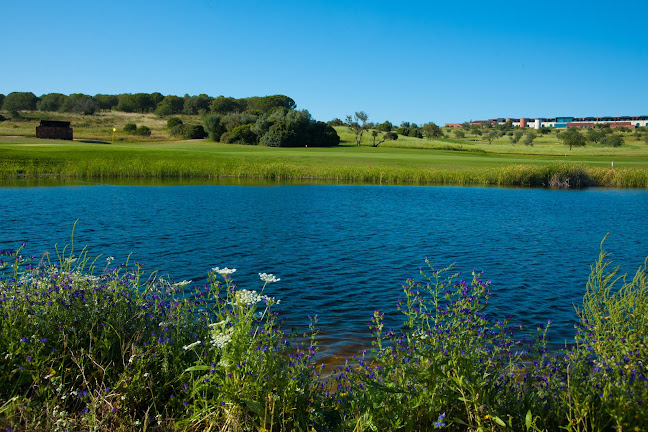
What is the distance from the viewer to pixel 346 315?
8.68m

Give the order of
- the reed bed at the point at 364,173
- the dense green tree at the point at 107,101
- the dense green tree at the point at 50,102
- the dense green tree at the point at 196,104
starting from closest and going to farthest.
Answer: the reed bed at the point at 364,173 → the dense green tree at the point at 50,102 → the dense green tree at the point at 196,104 → the dense green tree at the point at 107,101

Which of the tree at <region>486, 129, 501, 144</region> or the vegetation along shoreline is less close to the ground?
the tree at <region>486, 129, 501, 144</region>

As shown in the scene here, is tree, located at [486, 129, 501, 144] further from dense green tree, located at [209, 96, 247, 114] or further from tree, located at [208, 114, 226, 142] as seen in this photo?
tree, located at [208, 114, 226, 142]

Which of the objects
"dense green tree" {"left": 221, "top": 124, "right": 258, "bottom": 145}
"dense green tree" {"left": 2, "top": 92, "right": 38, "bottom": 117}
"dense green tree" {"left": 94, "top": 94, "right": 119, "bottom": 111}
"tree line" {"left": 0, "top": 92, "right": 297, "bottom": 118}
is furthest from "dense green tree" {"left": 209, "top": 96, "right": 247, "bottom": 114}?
"dense green tree" {"left": 221, "top": 124, "right": 258, "bottom": 145}

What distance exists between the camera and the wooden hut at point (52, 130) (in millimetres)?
60938

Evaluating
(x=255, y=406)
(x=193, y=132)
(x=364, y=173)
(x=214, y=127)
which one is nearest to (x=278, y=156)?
(x=364, y=173)

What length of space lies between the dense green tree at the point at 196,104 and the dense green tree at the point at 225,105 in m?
3.06

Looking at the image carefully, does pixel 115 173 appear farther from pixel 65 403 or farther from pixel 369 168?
pixel 65 403

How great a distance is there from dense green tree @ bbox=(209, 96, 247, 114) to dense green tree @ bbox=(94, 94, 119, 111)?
30809 millimetres

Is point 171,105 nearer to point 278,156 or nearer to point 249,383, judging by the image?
point 278,156

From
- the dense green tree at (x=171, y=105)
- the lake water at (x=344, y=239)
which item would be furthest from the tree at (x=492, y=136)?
the lake water at (x=344, y=239)

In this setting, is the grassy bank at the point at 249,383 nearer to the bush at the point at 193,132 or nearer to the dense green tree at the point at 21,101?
the bush at the point at 193,132

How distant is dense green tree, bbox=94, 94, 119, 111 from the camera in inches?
4919

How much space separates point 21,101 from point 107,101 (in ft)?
70.4
